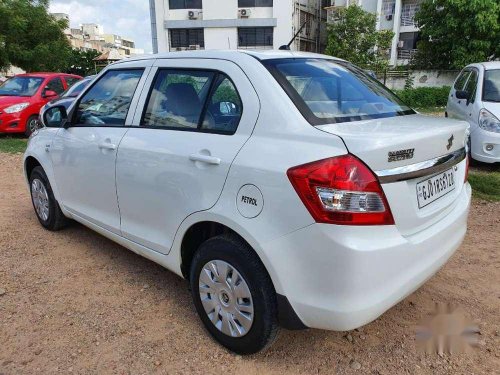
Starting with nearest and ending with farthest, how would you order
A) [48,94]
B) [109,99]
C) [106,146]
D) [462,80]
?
[106,146], [109,99], [462,80], [48,94]

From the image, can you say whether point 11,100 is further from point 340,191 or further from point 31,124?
point 340,191

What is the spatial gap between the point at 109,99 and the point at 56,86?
351 inches

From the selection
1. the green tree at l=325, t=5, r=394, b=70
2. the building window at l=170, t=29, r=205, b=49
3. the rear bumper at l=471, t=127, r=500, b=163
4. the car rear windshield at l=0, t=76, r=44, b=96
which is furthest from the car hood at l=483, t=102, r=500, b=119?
the building window at l=170, t=29, r=205, b=49

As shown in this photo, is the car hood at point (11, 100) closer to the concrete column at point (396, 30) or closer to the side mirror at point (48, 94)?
the side mirror at point (48, 94)

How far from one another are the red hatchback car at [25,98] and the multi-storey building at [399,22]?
27145 millimetres

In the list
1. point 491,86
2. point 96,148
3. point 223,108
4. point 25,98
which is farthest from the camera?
point 25,98

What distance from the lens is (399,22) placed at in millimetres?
33938

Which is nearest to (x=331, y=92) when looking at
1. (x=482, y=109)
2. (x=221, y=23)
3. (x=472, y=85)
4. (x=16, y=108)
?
(x=482, y=109)

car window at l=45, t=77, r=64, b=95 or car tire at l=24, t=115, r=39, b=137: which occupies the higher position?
car window at l=45, t=77, r=64, b=95

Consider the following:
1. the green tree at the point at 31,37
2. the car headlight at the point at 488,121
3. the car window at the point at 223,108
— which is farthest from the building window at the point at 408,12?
the car window at the point at 223,108

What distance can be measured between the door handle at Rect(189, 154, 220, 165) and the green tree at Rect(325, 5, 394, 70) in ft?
86.8

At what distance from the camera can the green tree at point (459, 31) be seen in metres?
21.8

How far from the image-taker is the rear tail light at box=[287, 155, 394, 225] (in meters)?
1.95

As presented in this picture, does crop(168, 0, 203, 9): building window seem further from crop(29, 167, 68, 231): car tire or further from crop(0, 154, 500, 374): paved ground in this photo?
crop(0, 154, 500, 374): paved ground
